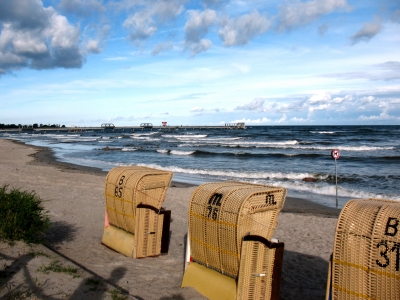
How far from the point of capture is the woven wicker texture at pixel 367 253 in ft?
10.8

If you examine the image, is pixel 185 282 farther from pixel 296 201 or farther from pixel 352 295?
pixel 296 201

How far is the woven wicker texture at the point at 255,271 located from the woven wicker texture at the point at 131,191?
244 cm

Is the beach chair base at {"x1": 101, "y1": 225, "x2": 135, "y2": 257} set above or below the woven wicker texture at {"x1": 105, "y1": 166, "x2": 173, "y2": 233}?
below

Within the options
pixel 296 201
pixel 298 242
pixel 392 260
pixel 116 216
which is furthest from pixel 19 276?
pixel 296 201

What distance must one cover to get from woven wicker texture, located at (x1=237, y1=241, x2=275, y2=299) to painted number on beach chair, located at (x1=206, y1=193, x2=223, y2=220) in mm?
515

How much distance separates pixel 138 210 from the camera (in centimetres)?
620

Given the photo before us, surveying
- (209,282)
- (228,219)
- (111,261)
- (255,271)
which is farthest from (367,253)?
(111,261)

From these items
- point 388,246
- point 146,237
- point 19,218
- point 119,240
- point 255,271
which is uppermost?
point 388,246

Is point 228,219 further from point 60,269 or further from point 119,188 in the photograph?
point 119,188

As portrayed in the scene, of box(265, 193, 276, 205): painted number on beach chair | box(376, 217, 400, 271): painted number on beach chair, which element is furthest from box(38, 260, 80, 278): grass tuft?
box(376, 217, 400, 271): painted number on beach chair

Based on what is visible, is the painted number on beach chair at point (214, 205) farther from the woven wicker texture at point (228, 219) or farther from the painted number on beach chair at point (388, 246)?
the painted number on beach chair at point (388, 246)

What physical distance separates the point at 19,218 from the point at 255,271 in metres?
→ 3.96

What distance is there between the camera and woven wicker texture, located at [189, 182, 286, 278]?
174 inches

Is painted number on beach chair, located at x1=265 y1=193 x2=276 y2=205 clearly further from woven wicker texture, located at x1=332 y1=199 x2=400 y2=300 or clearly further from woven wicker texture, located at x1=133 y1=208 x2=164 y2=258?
woven wicker texture, located at x1=133 y1=208 x2=164 y2=258
